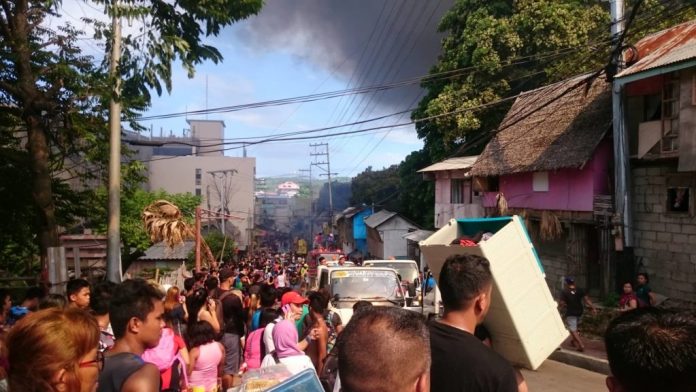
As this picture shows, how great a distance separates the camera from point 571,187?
19.4 meters

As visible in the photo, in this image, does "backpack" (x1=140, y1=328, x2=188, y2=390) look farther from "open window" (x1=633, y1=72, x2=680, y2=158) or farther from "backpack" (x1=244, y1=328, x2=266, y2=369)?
"open window" (x1=633, y1=72, x2=680, y2=158)

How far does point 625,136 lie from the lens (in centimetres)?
1659

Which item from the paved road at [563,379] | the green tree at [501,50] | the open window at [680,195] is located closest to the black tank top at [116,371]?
the paved road at [563,379]

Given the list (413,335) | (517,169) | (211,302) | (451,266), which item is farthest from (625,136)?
(413,335)

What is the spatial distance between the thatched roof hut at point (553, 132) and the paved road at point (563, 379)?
6.95m

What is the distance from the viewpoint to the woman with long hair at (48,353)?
2.57 m

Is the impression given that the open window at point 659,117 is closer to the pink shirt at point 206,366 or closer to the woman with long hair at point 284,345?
the woman with long hair at point 284,345

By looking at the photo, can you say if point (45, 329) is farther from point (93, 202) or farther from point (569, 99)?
point (569, 99)

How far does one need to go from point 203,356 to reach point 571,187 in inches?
638

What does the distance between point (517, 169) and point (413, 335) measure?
20252 millimetres

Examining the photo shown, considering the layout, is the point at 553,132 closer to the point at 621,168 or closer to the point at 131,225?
the point at 621,168

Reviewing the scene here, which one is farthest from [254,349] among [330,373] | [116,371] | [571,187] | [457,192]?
[457,192]

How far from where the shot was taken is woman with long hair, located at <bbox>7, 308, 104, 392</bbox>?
257cm

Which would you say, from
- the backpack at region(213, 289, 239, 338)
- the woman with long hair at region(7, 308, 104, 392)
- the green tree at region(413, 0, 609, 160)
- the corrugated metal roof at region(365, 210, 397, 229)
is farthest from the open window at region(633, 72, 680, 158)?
the corrugated metal roof at region(365, 210, 397, 229)
